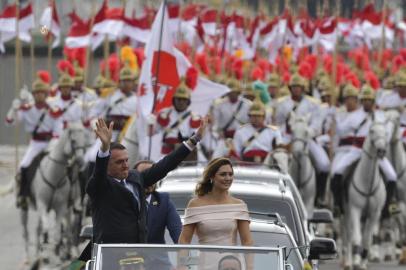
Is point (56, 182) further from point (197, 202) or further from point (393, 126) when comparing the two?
point (197, 202)

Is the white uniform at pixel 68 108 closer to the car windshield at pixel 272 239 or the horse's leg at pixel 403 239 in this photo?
the horse's leg at pixel 403 239

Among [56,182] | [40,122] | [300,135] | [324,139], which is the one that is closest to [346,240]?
[300,135]

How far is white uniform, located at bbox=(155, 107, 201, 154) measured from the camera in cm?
2423

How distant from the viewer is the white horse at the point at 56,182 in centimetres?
2406

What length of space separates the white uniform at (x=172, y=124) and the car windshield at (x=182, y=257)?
12836 mm

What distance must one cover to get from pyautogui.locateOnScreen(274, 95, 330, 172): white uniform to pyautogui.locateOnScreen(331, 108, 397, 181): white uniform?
599mm

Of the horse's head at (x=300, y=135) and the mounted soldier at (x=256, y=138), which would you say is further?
the horse's head at (x=300, y=135)

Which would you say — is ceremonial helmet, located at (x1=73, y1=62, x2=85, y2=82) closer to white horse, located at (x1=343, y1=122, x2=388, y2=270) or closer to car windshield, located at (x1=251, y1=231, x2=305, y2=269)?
white horse, located at (x1=343, y1=122, x2=388, y2=270)

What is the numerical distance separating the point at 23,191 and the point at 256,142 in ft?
10.6

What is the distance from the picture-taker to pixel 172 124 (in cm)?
2434

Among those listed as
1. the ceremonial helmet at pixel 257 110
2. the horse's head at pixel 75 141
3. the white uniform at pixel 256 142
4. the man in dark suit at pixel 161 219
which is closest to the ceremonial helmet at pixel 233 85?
the ceremonial helmet at pixel 257 110

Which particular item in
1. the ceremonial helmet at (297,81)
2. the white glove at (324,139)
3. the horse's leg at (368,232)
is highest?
the ceremonial helmet at (297,81)

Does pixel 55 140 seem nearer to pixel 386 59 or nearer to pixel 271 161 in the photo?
pixel 271 161

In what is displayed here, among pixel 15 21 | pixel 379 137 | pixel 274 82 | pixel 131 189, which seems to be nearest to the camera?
pixel 131 189
